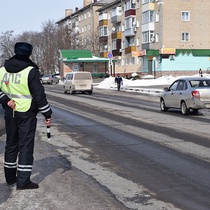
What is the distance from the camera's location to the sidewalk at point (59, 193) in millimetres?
5562

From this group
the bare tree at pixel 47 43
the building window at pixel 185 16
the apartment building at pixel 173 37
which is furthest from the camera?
the bare tree at pixel 47 43

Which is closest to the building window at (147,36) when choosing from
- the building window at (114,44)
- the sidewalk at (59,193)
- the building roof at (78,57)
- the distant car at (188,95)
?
the building roof at (78,57)

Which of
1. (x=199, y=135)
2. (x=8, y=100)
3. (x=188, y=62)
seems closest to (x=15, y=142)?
(x=8, y=100)

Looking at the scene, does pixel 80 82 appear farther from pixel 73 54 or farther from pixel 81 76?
pixel 73 54

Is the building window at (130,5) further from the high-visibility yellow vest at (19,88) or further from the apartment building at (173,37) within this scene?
the high-visibility yellow vest at (19,88)

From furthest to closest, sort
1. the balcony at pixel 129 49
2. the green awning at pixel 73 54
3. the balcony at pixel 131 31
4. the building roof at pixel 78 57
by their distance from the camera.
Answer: the green awning at pixel 73 54 → the building roof at pixel 78 57 → the balcony at pixel 129 49 → the balcony at pixel 131 31

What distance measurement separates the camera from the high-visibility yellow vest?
609cm

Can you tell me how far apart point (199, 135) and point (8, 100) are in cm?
693

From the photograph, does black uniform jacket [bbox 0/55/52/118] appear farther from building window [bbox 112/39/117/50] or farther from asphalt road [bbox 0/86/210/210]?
building window [bbox 112/39/117/50]

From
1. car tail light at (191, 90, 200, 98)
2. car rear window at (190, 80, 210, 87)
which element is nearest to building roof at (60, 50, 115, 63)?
car rear window at (190, 80, 210, 87)

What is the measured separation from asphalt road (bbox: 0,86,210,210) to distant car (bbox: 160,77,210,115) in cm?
361

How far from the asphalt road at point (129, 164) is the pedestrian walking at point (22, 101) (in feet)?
1.43

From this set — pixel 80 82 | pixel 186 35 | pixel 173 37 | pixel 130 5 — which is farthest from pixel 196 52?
pixel 80 82

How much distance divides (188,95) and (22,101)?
42.0 ft
